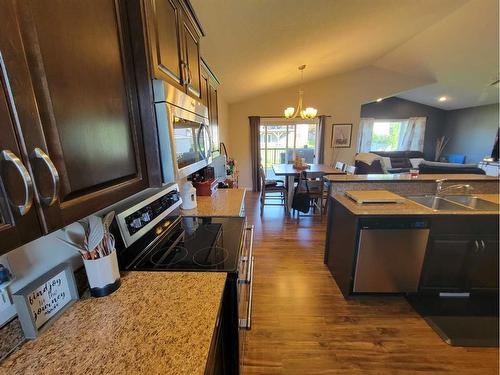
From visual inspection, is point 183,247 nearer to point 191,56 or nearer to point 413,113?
point 191,56

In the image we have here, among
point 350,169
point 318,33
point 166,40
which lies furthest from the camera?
point 350,169

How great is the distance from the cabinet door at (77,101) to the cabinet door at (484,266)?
7.55ft

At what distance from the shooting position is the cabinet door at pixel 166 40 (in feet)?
2.57

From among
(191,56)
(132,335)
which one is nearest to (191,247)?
(132,335)

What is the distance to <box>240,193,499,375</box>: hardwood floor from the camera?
4.35ft

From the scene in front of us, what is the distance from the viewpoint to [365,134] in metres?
7.27

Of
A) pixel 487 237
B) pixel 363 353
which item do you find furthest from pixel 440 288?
pixel 363 353

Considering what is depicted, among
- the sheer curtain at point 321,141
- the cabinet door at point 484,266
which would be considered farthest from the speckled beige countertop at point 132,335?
the sheer curtain at point 321,141

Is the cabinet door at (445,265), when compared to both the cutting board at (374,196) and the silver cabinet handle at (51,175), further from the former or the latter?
the silver cabinet handle at (51,175)

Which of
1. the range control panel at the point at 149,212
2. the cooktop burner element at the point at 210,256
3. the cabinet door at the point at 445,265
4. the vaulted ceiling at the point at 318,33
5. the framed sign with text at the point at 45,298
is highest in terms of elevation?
the vaulted ceiling at the point at 318,33

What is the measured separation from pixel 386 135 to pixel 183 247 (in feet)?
27.0

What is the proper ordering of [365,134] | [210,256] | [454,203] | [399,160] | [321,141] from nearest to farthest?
[210,256]
[454,203]
[321,141]
[399,160]
[365,134]

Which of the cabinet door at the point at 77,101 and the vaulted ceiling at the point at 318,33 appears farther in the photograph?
the vaulted ceiling at the point at 318,33

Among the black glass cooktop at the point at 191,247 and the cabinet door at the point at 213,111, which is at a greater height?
the cabinet door at the point at 213,111
